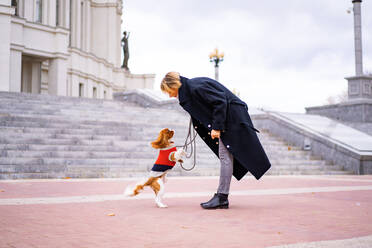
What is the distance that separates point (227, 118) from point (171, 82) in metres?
0.78

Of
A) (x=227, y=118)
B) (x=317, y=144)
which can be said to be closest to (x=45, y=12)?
(x=317, y=144)

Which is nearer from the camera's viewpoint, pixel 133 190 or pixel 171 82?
pixel 133 190

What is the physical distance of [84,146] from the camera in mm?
10922

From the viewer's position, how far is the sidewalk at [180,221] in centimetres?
321

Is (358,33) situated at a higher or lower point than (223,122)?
higher

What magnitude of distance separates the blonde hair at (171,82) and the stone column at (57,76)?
21792mm

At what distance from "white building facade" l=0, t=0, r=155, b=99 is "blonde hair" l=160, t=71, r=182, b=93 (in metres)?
18.7

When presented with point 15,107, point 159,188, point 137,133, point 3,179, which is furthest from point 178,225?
point 15,107

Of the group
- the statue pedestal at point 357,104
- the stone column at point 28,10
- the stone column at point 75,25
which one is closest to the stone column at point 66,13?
the stone column at point 75,25

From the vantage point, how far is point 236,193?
6.86 metres

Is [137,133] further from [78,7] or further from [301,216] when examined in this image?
[78,7]

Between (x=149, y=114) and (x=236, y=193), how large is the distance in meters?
10.9

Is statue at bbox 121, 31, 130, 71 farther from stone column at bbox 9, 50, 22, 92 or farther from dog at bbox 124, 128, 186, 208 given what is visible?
dog at bbox 124, 128, 186, 208

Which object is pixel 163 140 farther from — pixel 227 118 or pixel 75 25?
pixel 75 25
